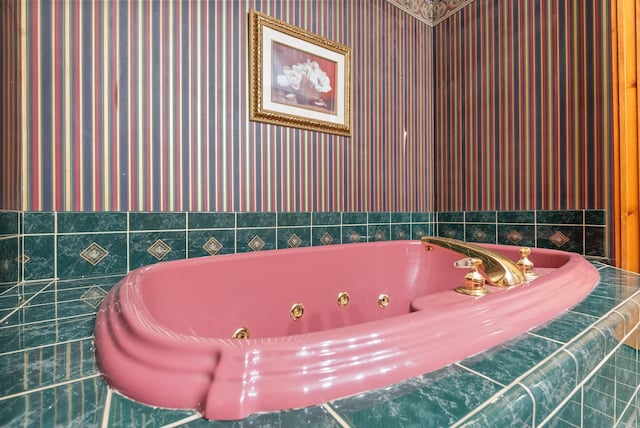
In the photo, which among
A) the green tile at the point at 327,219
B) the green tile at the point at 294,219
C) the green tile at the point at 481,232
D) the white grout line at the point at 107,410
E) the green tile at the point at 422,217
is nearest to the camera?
the white grout line at the point at 107,410

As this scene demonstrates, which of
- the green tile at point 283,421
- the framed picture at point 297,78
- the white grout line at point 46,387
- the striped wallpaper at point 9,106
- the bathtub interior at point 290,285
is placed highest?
the framed picture at point 297,78

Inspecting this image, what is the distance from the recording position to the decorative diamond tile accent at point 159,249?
1.10 metres

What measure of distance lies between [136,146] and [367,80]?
1.24 meters

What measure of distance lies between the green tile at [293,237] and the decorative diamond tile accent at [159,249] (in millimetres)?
460

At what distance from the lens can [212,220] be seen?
3.99 ft

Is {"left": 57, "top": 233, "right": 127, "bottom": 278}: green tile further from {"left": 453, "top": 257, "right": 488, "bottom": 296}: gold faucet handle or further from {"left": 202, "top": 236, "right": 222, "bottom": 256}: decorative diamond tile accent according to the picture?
{"left": 453, "top": 257, "right": 488, "bottom": 296}: gold faucet handle

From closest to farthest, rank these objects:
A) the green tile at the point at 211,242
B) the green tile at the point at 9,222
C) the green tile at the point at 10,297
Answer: the green tile at the point at 10,297, the green tile at the point at 9,222, the green tile at the point at 211,242

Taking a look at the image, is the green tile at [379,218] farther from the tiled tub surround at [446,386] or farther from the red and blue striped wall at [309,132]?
the tiled tub surround at [446,386]

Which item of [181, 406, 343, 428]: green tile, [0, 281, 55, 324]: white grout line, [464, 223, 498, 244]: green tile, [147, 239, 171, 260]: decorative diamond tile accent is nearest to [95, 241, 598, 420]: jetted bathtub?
[181, 406, 343, 428]: green tile

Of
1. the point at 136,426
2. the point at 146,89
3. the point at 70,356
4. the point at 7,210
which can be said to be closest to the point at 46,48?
the point at 146,89

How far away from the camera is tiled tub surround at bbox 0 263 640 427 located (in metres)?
0.26

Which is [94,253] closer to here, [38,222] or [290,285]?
[38,222]

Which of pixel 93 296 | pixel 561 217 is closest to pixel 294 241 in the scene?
pixel 93 296

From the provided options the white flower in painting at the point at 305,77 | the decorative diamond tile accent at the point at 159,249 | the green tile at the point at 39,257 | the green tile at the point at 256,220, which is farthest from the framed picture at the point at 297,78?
the green tile at the point at 39,257
